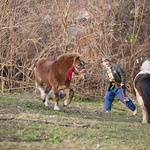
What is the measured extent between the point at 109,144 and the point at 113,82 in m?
6.18

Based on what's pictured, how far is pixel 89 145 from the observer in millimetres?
8523

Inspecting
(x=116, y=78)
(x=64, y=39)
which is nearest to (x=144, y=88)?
(x=116, y=78)

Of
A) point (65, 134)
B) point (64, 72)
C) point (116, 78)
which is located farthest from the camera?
point (116, 78)

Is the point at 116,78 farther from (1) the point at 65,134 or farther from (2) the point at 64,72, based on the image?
(1) the point at 65,134

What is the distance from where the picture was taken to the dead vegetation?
19.8m

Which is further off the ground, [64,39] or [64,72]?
[64,39]

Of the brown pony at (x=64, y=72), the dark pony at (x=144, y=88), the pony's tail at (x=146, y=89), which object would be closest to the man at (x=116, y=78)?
the brown pony at (x=64, y=72)

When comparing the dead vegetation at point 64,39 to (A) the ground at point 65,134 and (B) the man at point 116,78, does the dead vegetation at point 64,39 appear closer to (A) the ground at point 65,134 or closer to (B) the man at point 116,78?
(B) the man at point 116,78

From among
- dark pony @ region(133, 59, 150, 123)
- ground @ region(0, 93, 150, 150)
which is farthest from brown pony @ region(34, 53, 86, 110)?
ground @ region(0, 93, 150, 150)

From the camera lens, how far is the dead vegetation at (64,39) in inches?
780

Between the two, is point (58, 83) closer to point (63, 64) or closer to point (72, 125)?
point (63, 64)

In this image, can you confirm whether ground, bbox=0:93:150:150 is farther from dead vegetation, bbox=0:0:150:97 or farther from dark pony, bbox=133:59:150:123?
dead vegetation, bbox=0:0:150:97

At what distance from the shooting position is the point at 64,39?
1970 cm

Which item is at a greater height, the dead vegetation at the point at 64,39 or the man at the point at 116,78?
the dead vegetation at the point at 64,39
